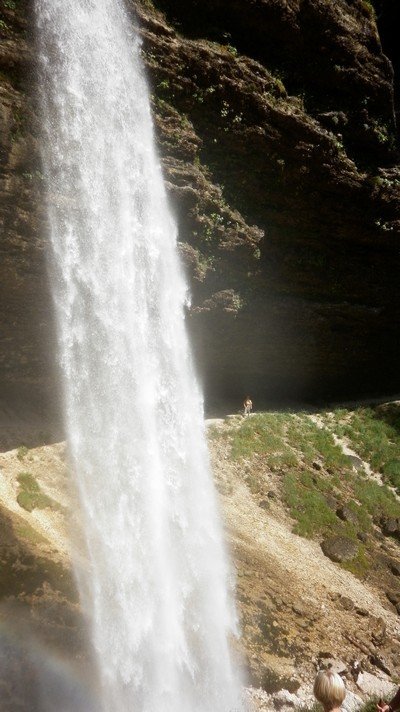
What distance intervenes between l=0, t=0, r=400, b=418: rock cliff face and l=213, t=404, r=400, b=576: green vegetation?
12.8ft

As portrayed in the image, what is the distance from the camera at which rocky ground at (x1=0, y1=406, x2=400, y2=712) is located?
28.1ft

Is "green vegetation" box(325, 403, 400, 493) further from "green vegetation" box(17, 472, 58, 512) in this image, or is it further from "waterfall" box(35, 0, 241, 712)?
"green vegetation" box(17, 472, 58, 512)

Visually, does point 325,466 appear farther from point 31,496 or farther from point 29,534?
point 29,534

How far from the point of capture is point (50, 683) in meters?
7.67

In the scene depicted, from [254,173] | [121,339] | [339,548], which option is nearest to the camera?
[339,548]

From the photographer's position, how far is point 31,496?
11961 millimetres

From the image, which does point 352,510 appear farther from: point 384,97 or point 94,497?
point 384,97

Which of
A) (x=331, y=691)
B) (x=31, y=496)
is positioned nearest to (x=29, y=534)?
(x=31, y=496)

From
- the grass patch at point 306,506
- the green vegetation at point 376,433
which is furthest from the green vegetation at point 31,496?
the green vegetation at point 376,433

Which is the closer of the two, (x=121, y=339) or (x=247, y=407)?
(x=121, y=339)

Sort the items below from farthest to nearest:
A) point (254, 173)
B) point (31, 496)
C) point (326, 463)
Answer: point (326, 463) → point (254, 173) → point (31, 496)

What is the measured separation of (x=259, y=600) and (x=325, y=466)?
776cm

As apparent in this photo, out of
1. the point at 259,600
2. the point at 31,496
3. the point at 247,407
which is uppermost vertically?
the point at 247,407

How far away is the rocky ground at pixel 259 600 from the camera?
8578mm
